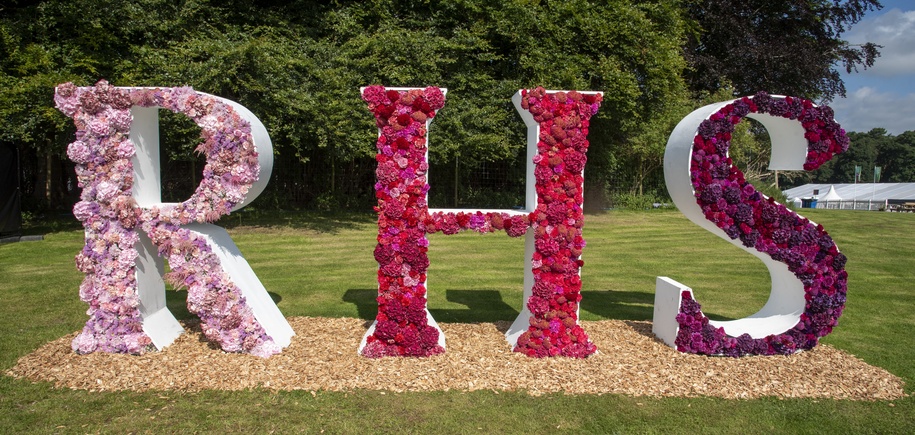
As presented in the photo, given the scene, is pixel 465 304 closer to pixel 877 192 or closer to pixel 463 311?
pixel 463 311

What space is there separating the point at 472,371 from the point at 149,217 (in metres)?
3.28

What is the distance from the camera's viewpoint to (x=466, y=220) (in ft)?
17.4

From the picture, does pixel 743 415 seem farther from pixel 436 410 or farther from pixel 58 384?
pixel 58 384

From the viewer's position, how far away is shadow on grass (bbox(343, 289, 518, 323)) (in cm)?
688

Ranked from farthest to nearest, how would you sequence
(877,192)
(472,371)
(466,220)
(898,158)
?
(898,158) < (877,192) < (466,220) < (472,371)

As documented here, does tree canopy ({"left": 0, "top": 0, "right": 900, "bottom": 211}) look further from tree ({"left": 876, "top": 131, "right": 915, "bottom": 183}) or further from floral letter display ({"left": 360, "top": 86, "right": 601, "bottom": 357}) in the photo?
tree ({"left": 876, "top": 131, "right": 915, "bottom": 183})

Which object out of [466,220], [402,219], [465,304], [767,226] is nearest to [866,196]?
[767,226]

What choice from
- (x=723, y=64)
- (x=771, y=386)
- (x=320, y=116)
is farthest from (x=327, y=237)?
(x=723, y=64)

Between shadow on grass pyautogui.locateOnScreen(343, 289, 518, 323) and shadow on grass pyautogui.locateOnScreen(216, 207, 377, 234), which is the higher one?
shadow on grass pyautogui.locateOnScreen(216, 207, 377, 234)

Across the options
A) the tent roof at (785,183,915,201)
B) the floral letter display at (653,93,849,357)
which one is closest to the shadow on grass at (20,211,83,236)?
the floral letter display at (653,93,849,357)

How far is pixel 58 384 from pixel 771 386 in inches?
229

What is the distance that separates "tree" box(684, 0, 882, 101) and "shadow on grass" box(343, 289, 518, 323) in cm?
1581

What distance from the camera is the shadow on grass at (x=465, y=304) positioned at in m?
6.88

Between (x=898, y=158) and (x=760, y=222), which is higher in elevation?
(x=898, y=158)
